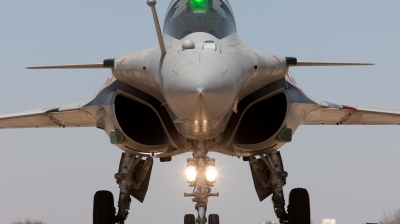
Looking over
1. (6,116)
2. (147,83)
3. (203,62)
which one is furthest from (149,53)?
(6,116)

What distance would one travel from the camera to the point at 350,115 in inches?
540

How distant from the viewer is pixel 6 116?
13977mm

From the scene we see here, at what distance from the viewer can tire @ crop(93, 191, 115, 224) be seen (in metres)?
12.5

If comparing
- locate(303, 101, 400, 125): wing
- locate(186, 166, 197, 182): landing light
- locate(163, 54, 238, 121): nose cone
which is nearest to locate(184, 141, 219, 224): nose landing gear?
locate(186, 166, 197, 182): landing light

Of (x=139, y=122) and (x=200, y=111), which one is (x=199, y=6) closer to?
(x=200, y=111)

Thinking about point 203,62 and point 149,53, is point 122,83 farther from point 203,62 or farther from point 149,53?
point 203,62

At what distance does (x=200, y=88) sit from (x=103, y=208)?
490cm

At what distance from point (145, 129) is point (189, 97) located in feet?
13.4

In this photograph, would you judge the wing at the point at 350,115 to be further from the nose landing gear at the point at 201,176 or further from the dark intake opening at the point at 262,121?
the nose landing gear at the point at 201,176

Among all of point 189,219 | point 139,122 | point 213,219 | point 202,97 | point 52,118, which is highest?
point 52,118

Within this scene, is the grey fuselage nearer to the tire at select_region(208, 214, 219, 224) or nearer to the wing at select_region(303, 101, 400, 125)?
the wing at select_region(303, 101, 400, 125)

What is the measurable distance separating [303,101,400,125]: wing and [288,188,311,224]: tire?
1.20m

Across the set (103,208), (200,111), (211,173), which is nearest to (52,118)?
(103,208)

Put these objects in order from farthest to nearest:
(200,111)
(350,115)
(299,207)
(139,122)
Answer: (350,115) < (299,207) < (139,122) < (200,111)
